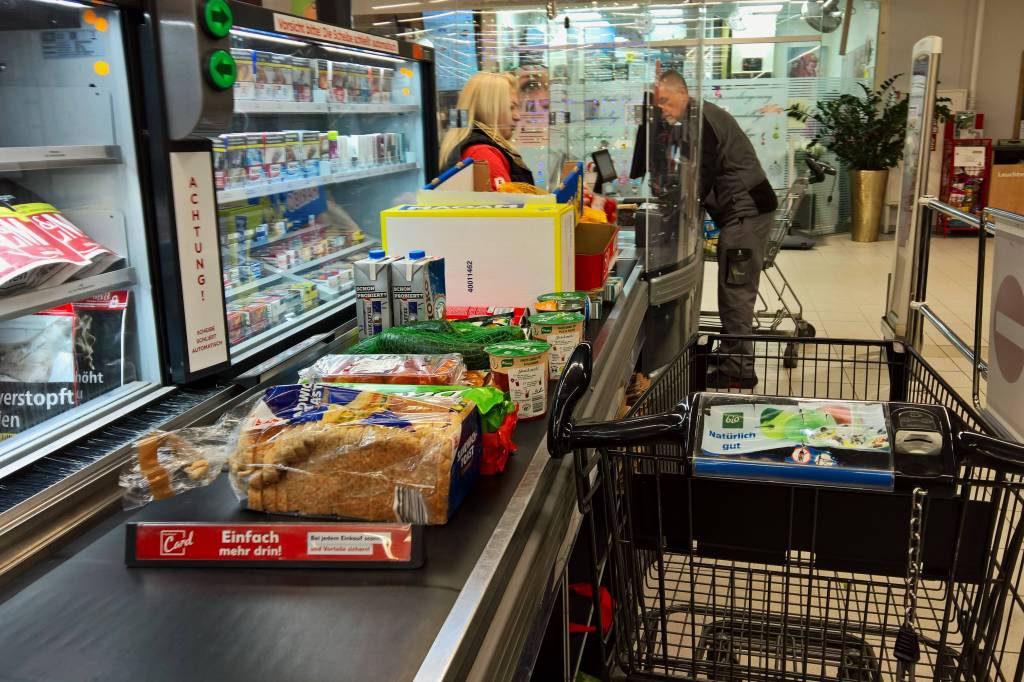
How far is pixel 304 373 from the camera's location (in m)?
1.75

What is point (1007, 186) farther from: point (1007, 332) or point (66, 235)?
point (66, 235)

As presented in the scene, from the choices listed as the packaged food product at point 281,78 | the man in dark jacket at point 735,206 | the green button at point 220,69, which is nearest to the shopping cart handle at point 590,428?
the green button at point 220,69

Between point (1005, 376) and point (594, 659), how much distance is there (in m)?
1.64

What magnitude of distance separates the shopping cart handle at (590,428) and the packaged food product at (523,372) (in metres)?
0.39

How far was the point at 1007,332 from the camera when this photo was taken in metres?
2.77

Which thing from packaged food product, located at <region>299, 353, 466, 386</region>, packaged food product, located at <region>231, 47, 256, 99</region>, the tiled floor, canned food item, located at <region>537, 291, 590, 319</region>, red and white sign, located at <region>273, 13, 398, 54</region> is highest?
red and white sign, located at <region>273, 13, 398, 54</region>

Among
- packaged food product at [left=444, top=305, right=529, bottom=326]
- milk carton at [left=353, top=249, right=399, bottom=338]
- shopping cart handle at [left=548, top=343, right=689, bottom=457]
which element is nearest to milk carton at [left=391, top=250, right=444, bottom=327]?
milk carton at [left=353, top=249, right=399, bottom=338]

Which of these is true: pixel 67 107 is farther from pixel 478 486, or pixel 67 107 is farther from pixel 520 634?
pixel 520 634

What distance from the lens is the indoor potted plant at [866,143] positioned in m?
10.5

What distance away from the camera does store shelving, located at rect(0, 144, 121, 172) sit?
1607 millimetres

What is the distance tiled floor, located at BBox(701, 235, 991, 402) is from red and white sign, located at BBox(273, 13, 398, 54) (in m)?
3.75

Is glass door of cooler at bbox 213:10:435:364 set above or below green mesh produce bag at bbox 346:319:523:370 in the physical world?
above

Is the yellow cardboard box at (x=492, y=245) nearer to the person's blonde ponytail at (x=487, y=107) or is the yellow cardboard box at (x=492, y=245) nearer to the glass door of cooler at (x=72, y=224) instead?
the glass door of cooler at (x=72, y=224)

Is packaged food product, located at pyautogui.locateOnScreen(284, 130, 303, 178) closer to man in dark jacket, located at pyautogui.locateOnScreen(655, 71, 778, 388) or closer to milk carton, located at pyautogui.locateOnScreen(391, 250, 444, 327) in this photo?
milk carton, located at pyautogui.locateOnScreen(391, 250, 444, 327)
